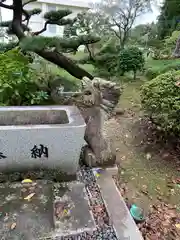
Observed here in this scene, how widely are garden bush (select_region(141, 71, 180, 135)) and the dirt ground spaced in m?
0.40

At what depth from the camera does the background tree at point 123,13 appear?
9.62 metres

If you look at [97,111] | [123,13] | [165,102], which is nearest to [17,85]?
[97,111]

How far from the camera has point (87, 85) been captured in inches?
89.1

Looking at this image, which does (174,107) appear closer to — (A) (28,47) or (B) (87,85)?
(B) (87,85)

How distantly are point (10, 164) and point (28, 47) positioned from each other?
7.19 feet

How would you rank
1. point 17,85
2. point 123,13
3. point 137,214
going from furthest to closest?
1. point 123,13
2. point 17,85
3. point 137,214

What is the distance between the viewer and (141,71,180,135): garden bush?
283cm

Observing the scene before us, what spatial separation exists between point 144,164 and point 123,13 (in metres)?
8.66

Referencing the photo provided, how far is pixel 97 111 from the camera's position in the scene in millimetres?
2363

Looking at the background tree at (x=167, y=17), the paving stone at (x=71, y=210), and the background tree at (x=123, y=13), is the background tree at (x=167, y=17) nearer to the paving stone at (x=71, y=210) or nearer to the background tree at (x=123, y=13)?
the background tree at (x=123, y=13)

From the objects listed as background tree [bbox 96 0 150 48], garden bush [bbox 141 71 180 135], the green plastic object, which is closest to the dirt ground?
the green plastic object

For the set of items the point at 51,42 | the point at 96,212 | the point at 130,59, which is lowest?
the point at 96,212

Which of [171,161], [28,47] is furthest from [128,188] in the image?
[28,47]

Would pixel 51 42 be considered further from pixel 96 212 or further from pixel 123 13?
pixel 123 13
